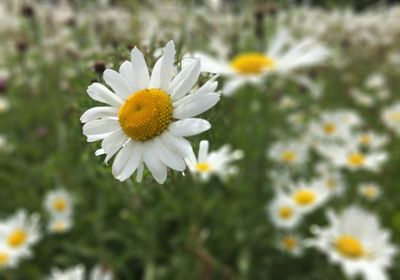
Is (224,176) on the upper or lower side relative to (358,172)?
lower

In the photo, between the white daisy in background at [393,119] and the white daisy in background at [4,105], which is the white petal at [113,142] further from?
the white daisy in background at [4,105]

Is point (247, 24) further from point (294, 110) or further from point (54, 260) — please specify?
point (54, 260)

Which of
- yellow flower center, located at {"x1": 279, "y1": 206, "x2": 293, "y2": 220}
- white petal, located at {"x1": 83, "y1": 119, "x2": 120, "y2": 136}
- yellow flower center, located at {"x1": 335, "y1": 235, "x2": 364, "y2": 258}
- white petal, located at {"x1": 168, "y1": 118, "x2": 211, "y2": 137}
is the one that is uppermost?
yellow flower center, located at {"x1": 279, "y1": 206, "x2": 293, "y2": 220}

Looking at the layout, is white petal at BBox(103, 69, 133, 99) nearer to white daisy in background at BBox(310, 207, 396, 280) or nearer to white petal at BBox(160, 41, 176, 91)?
white petal at BBox(160, 41, 176, 91)

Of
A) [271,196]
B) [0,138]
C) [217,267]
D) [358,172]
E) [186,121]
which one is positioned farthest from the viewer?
[0,138]

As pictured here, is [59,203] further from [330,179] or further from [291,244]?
[330,179]

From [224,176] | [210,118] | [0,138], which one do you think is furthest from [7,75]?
[210,118]

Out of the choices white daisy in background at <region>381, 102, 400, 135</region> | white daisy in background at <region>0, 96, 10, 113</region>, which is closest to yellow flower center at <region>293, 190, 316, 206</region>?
white daisy in background at <region>381, 102, 400, 135</region>

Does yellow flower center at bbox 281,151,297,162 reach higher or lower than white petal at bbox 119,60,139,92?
higher
